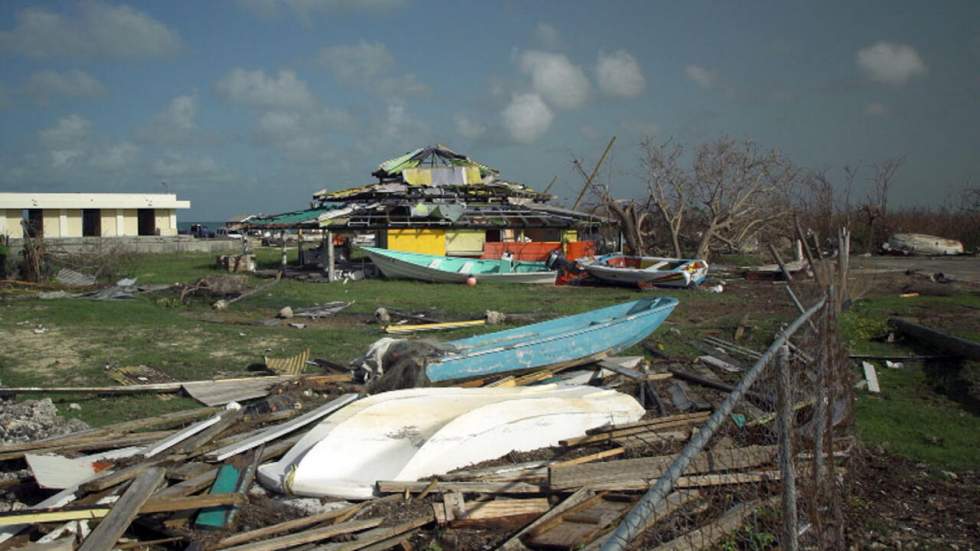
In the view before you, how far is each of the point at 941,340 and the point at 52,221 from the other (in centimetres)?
5127

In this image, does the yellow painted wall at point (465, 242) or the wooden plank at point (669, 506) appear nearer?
the wooden plank at point (669, 506)

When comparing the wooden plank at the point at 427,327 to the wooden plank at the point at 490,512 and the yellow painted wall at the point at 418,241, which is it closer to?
the wooden plank at the point at 490,512

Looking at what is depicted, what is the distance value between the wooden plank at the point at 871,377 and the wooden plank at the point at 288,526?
7.25 metres

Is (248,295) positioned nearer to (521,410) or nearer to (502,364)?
(502,364)

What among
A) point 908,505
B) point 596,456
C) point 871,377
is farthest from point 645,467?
point 871,377

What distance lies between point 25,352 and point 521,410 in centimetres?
994

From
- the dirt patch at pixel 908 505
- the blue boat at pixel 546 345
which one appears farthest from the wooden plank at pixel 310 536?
the blue boat at pixel 546 345

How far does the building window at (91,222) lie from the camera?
5047 centimetres

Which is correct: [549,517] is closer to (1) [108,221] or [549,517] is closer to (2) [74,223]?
(2) [74,223]

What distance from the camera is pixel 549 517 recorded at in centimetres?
519

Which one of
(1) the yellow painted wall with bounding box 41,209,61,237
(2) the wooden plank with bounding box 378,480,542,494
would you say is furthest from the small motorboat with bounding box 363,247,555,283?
(1) the yellow painted wall with bounding box 41,209,61,237

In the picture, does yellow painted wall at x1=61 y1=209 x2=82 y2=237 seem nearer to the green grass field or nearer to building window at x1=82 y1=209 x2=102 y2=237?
building window at x1=82 y1=209 x2=102 y2=237

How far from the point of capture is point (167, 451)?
684 cm

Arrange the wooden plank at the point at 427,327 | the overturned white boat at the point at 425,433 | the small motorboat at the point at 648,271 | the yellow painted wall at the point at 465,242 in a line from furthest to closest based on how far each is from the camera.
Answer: the yellow painted wall at the point at 465,242 < the small motorboat at the point at 648,271 < the wooden plank at the point at 427,327 < the overturned white boat at the point at 425,433
